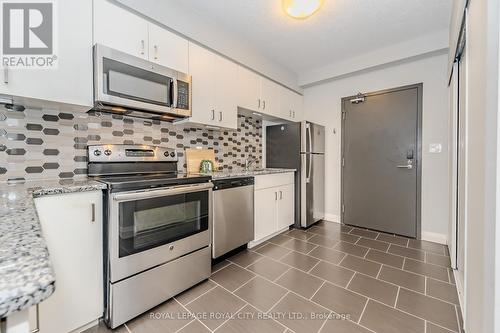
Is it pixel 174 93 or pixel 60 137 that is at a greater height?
pixel 174 93

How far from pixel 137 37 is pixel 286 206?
256 centimetres

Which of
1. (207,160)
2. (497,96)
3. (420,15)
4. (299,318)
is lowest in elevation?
(299,318)

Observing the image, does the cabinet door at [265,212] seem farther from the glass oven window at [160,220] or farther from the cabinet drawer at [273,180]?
the glass oven window at [160,220]

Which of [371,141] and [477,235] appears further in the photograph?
[371,141]

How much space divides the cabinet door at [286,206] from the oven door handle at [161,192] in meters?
1.37

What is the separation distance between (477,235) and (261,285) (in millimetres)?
1479

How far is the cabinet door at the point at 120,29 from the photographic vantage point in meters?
1.63

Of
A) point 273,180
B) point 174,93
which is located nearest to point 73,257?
point 174,93

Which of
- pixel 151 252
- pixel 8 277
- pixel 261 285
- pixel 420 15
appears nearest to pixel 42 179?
pixel 151 252

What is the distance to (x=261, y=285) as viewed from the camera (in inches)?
74.9

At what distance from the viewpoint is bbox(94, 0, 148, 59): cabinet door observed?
163 cm

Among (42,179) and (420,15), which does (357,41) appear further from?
(42,179)

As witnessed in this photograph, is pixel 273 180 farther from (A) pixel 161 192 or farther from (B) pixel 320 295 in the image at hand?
(A) pixel 161 192

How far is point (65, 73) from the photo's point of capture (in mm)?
1492
